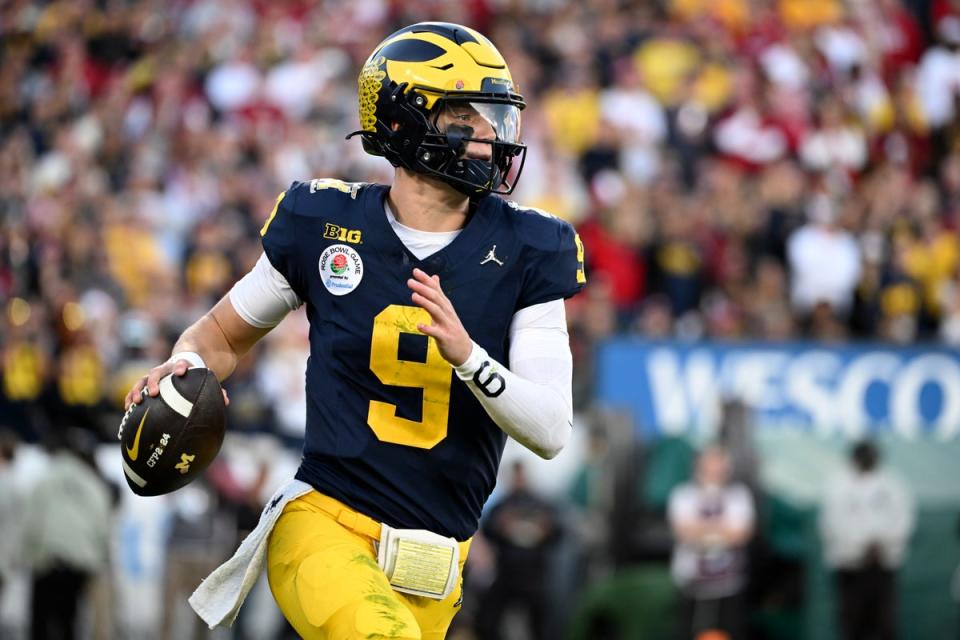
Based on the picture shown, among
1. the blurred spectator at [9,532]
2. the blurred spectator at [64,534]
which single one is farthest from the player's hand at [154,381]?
the blurred spectator at [9,532]

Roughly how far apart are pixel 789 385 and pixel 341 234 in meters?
7.61

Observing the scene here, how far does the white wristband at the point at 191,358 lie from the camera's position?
423 cm

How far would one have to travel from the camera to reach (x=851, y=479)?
10.6m

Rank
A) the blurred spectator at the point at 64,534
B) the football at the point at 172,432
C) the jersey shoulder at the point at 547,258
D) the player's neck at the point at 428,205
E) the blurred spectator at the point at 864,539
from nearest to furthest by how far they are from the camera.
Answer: the football at the point at 172,432, the jersey shoulder at the point at 547,258, the player's neck at the point at 428,205, the blurred spectator at the point at 864,539, the blurred spectator at the point at 64,534

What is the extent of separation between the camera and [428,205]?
14.1 feet

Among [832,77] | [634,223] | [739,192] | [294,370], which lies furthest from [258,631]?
[832,77]

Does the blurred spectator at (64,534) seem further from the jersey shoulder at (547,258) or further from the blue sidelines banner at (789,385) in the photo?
the jersey shoulder at (547,258)

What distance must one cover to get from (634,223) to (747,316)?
1059mm

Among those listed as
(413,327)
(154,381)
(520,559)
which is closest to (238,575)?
(154,381)

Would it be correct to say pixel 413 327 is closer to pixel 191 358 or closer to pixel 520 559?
pixel 191 358

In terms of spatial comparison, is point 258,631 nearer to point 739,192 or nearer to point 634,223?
point 634,223

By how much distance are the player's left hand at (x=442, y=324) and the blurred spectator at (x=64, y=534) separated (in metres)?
7.41

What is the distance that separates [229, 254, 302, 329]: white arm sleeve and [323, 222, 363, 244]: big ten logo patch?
0.19 meters

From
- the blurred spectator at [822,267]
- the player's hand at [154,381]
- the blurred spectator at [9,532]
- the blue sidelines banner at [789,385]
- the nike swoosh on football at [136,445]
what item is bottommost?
the blurred spectator at [9,532]
